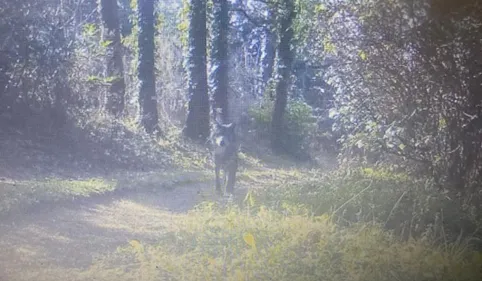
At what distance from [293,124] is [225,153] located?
435 mm

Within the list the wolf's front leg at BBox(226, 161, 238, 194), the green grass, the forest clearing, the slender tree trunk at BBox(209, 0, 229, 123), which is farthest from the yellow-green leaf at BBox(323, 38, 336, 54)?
the green grass

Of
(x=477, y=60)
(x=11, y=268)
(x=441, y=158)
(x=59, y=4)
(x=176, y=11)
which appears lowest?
(x=11, y=268)

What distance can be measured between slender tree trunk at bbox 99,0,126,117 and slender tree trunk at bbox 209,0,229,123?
0.92 metres

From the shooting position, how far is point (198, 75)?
3.43m

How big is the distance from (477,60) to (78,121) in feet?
9.61

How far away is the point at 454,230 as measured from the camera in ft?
10.3

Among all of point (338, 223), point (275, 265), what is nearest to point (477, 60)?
point (338, 223)

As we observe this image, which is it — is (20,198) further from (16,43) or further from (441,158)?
(441,158)

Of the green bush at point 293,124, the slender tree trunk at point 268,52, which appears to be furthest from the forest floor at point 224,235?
the slender tree trunk at point 268,52

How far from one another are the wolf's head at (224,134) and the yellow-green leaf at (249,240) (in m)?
0.62

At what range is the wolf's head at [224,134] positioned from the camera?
340 cm

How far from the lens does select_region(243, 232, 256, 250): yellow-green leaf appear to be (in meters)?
2.94

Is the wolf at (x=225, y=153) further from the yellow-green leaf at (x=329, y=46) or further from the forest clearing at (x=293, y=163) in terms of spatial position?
the yellow-green leaf at (x=329, y=46)

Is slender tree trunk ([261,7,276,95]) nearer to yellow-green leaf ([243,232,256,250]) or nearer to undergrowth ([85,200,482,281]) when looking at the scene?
undergrowth ([85,200,482,281])
